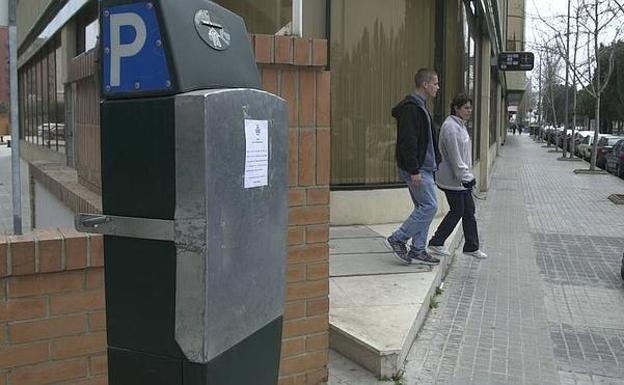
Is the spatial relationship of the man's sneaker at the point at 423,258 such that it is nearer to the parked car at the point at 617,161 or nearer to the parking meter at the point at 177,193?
the parking meter at the point at 177,193

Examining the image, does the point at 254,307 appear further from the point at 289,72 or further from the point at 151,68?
the point at 289,72

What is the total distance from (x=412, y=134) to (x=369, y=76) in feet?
9.91

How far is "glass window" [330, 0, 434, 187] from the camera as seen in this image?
332 inches

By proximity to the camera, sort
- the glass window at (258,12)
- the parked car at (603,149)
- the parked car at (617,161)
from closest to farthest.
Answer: the glass window at (258,12), the parked car at (617,161), the parked car at (603,149)

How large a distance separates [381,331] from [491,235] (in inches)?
219

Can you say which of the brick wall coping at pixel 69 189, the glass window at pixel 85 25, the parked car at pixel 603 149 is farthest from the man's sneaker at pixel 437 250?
the parked car at pixel 603 149

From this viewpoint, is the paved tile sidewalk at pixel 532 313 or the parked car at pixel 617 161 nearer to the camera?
the paved tile sidewalk at pixel 532 313

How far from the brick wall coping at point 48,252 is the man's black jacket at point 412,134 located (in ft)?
11.4

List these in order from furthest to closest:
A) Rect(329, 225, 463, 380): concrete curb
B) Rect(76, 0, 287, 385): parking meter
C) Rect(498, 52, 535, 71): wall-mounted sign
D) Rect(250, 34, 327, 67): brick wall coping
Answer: Rect(498, 52, 535, 71): wall-mounted sign, Rect(329, 225, 463, 380): concrete curb, Rect(250, 34, 327, 67): brick wall coping, Rect(76, 0, 287, 385): parking meter

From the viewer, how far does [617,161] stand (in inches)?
896

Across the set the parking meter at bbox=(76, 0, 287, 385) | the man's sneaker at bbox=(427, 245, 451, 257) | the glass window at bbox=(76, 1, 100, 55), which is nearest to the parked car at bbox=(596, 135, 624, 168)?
the glass window at bbox=(76, 1, 100, 55)

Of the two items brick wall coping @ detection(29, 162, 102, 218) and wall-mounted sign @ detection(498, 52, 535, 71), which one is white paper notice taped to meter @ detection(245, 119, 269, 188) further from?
wall-mounted sign @ detection(498, 52, 535, 71)

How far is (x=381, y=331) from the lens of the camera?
4266 millimetres

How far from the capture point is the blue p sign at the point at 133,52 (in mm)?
1867
